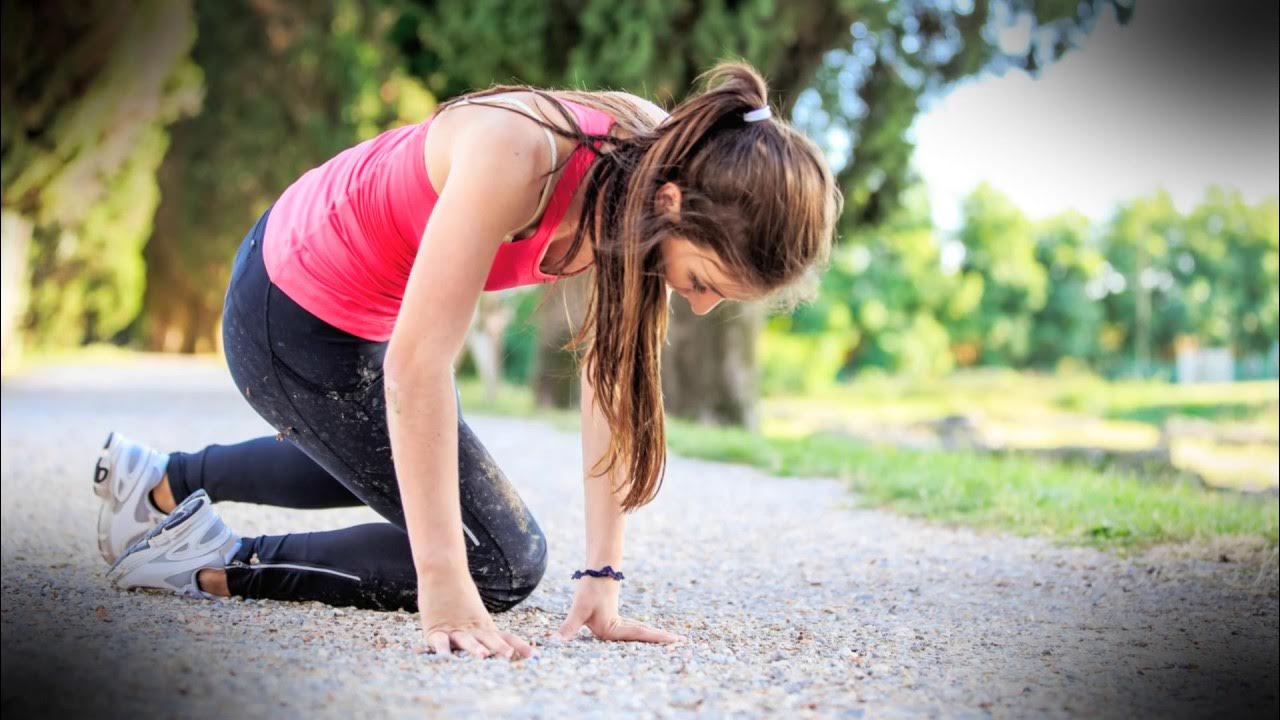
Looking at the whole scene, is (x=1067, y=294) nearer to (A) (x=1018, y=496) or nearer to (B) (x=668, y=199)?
(A) (x=1018, y=496)

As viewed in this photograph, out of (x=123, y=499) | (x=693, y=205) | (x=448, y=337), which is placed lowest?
(x=123, y=499)

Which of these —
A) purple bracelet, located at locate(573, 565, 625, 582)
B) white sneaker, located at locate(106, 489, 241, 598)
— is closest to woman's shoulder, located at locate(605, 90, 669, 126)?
purple bracelet, located at locate(573, 565, 625, 582)

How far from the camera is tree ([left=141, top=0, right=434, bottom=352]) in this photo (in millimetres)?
13484

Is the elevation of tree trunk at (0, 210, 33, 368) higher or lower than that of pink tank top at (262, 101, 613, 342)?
higher

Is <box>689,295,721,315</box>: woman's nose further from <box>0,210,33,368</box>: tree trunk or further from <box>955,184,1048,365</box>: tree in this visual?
<box>955,184,1048,365</box>: tree

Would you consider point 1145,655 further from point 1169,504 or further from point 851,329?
point 851,329

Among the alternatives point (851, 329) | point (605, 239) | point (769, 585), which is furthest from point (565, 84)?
point (851, 329)

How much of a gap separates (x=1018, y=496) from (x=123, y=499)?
11.6 ft

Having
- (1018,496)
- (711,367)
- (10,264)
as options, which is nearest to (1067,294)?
(711,367)

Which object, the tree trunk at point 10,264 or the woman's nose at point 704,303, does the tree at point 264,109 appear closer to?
the tree trunk at point 10,264

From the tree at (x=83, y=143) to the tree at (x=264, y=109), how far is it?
0.60m

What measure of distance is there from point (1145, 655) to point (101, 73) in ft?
38.2

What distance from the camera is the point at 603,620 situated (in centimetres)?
254

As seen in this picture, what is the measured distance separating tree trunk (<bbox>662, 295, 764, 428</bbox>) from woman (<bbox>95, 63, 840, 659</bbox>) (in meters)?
6.86
